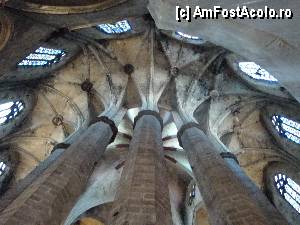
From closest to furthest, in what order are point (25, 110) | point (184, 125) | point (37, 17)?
point (37, 17)
point (184, 125)
point (25, 110)

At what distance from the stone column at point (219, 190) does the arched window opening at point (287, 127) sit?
593 centimetres

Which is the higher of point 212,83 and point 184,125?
point 212,83

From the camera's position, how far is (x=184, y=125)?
10328mm

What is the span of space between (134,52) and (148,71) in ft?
4.52

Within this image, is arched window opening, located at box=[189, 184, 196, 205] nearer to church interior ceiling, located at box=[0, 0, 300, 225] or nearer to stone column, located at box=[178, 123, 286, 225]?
church interior ceiling, located at box=[0, 0, 300, 225]

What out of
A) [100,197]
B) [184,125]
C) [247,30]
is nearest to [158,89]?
[184,125]

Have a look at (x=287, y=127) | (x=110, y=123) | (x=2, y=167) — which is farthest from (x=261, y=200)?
(x=2, y=167)

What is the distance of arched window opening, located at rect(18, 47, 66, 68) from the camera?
12.3m

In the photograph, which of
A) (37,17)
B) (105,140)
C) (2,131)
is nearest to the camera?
(37,17)

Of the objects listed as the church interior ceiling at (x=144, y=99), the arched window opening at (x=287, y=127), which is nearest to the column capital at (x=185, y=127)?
the church interior ceiling at (x=144, y=99)

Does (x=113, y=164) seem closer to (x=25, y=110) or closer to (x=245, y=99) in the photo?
(x=25, y=110)

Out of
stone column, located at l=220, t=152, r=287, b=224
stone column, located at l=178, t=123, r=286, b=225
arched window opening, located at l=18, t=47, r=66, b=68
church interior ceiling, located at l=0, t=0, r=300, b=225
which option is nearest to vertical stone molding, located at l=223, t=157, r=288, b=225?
stone column, located at l=220, t=152, r=287, b=224

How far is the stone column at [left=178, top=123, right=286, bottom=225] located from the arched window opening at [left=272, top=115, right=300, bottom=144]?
5.93 metres

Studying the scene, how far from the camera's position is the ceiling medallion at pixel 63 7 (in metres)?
6.55
